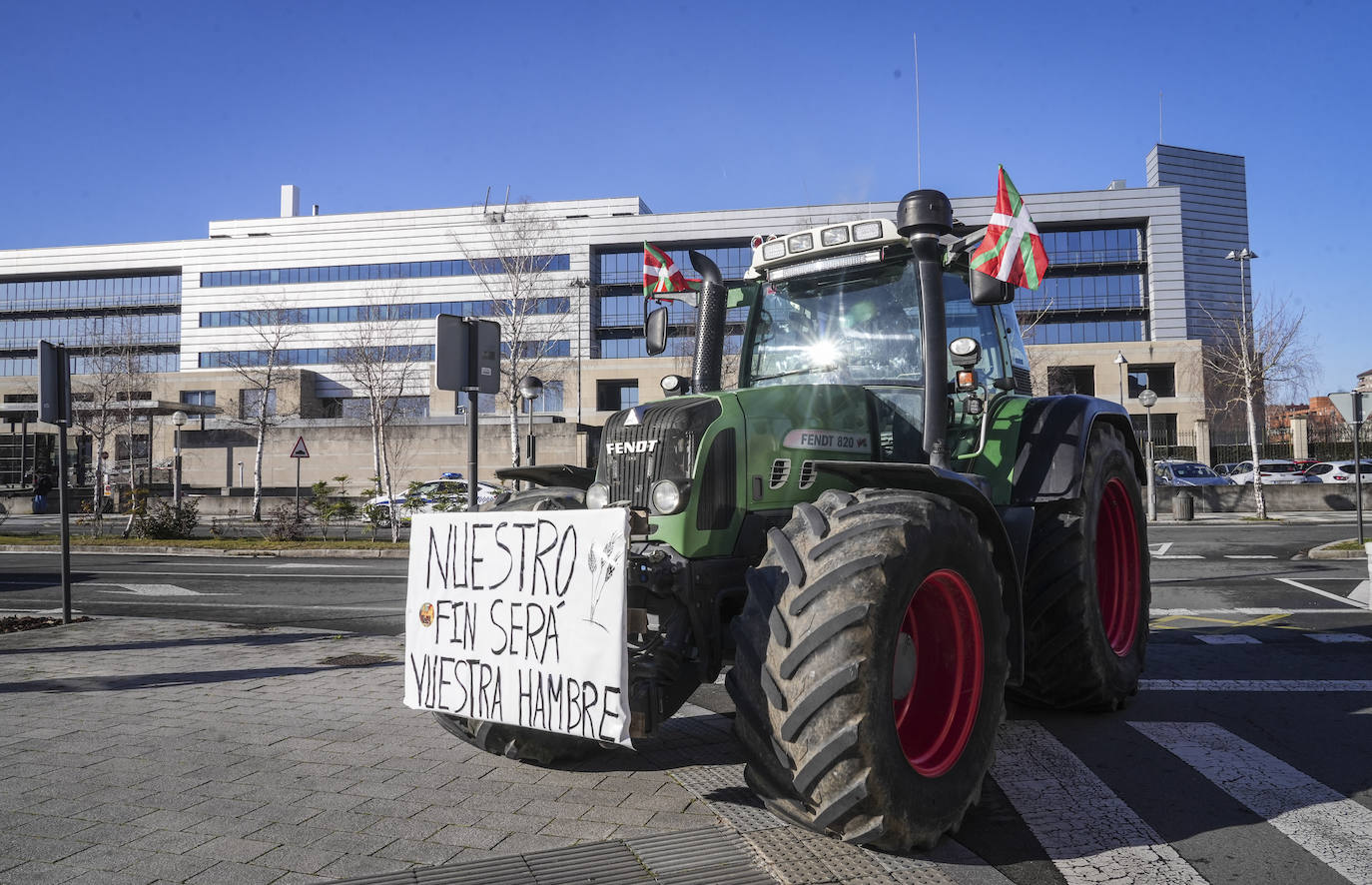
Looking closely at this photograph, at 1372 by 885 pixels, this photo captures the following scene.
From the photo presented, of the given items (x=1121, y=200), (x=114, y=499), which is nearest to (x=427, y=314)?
(x=114, y=499)

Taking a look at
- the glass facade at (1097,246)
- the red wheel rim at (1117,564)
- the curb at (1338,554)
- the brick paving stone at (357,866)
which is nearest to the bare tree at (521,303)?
the curb at (1338,554)

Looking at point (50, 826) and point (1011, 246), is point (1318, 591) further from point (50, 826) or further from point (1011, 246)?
point (50, 826)

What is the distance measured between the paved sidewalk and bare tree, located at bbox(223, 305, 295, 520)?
3044 cm

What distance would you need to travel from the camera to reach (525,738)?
455 cm

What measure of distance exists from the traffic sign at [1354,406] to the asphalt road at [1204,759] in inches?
318

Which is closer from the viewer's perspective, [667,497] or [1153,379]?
[667,497]

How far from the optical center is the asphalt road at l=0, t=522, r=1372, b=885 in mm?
3523

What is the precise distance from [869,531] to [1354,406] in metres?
19.0

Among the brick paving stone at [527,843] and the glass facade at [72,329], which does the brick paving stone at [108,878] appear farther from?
the glass facade at [72,329]

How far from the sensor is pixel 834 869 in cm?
336

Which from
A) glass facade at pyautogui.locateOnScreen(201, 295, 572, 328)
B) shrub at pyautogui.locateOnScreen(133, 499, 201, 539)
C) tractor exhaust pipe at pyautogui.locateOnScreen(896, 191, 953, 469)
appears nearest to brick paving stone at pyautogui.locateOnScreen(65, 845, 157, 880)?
tractor exhaust pipe at pyautogui.locateOnScreen(896, 191, 953, 469)

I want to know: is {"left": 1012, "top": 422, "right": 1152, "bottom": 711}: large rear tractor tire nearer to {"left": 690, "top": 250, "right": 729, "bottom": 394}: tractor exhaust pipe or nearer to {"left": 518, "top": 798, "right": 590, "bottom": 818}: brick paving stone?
{"left": 690, "top": 250, "right": 729, "bottom": 394}: tractor exhaust pipe

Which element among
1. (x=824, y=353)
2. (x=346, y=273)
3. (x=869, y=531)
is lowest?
(x=869, y=531)

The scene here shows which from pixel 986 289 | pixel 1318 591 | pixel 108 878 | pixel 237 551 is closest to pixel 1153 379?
pixel 1318 591
